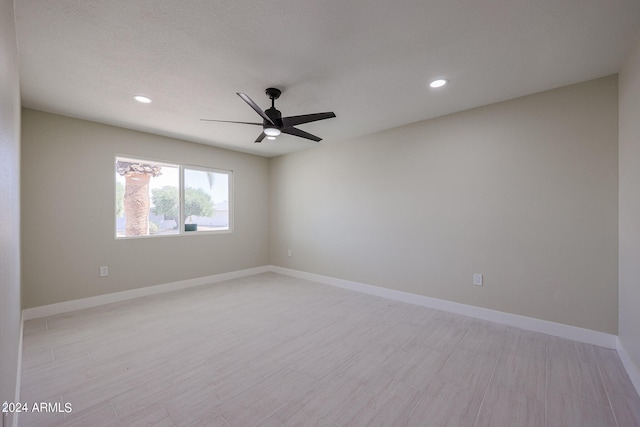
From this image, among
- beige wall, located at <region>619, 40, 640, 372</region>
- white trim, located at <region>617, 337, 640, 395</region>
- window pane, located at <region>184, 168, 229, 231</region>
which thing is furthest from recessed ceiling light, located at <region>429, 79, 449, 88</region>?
window pane, located at <region>184, 168, 229, 231</region>

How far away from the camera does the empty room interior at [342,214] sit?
5.51 ft

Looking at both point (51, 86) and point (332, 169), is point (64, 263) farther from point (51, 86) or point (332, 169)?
point (332, 169)

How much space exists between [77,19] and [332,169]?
346cm

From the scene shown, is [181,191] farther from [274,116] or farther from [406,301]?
[406,301]

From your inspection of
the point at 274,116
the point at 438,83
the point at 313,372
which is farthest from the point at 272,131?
the point at 313,372

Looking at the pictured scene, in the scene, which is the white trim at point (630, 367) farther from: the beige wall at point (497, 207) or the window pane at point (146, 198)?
the window pane at point (146, 198)

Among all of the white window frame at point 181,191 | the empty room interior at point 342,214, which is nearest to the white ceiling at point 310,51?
the empty room interior at point 342,214

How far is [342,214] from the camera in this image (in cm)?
448

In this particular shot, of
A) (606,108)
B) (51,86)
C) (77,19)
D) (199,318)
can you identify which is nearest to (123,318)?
(199,318)

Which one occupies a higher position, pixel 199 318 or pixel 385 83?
pixel 385 83

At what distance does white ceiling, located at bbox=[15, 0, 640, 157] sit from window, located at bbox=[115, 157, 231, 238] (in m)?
1.13

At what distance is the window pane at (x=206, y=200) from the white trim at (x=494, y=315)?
2412mm

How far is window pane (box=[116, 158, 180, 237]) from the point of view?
3850 millimetres

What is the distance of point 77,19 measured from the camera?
1702 mm
